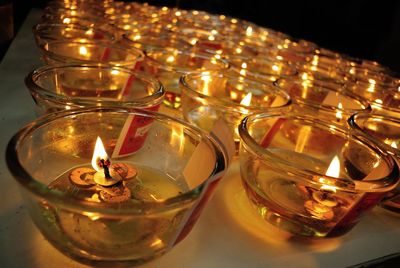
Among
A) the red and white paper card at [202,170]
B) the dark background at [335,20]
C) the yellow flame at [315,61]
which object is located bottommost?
the dark background at [335,20]

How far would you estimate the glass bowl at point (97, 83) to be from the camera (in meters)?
0.59

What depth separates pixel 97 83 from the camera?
0.71m

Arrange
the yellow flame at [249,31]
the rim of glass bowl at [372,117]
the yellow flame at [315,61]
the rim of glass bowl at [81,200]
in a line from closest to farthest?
the rim of glass bowl at [81,200], the rim of glass bowl at [372,117], the yellow flame at [315,61], the yellow flame at [249,31]

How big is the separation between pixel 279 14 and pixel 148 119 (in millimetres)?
3018

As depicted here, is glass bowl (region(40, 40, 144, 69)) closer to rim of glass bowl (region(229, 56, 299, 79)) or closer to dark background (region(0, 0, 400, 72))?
rim of glass bowl (region(229, 56, 299, 79))

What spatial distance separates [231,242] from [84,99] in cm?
28

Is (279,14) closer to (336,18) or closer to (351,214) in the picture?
(336,18)

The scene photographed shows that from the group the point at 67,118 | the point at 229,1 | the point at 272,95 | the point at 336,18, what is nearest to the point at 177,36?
the point at 272,95

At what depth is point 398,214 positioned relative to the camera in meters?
0.57

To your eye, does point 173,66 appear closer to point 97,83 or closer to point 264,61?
point 97,83

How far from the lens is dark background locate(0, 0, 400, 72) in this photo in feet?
8.54

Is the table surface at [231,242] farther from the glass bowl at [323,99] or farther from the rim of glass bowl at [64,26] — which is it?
the rim of glass bowl at [64,26]

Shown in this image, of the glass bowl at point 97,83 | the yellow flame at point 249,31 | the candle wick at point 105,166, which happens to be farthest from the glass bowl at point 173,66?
the yellow flame at point 249,31

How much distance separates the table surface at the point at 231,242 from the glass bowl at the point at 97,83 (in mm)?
104
